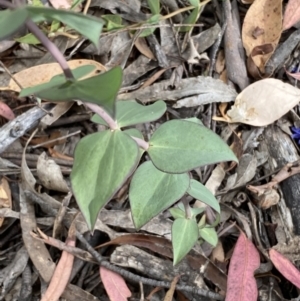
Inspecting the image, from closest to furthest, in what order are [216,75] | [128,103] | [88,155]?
[88,155]
[128,103]
[216,75]

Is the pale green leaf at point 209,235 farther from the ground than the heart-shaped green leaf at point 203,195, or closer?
closer

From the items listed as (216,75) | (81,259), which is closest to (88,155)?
(81,259)

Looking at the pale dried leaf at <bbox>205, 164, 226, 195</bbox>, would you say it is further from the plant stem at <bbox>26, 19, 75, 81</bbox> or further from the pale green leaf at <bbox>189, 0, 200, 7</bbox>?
the plant stem at <bbox>26, 19, 75, 81</bbox>

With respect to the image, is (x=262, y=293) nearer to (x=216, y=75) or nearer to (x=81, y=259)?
(x=81, y=259)

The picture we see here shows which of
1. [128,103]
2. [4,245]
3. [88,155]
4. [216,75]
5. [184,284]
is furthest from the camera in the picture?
[216,75]

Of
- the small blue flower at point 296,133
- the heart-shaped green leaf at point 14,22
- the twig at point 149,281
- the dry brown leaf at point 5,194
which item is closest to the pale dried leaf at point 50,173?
the dry brown leaf at point 5,194

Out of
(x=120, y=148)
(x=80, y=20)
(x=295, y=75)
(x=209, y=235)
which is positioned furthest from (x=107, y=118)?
(x=295, y=75)

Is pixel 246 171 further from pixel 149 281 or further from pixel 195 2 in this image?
pixel 195 2

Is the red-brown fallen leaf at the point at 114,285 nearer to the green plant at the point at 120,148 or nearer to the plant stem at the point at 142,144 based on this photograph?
the green plant at the point at 120,148
